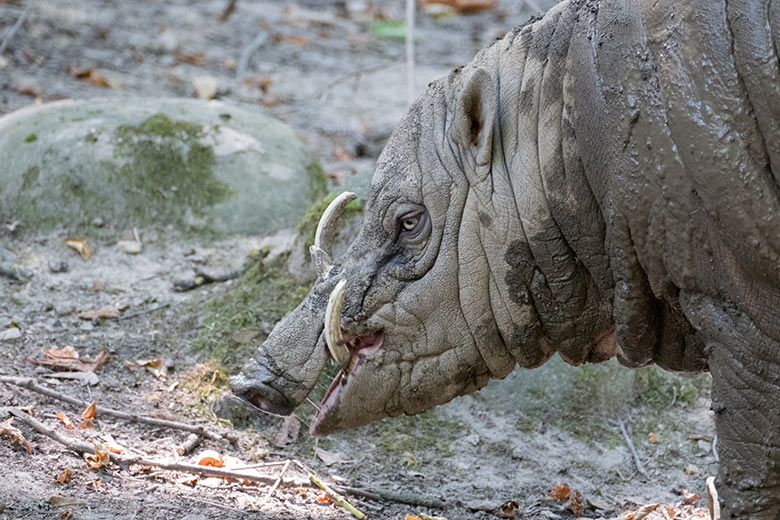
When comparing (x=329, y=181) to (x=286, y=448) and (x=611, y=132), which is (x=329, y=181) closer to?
(x=286, y=448)

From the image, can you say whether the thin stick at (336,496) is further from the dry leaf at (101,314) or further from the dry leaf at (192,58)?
the dry leaf at (192,58)

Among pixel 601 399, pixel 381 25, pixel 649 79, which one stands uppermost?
pixel 381 25

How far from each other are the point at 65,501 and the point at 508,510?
1767mm

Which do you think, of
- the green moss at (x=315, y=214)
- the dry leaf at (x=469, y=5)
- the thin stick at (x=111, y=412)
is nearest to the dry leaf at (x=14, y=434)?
the thin stick at (x=111, y=412)

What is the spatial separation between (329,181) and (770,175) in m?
5.03

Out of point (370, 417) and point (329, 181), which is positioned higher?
point (329, 181)

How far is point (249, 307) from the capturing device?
17.8 ft

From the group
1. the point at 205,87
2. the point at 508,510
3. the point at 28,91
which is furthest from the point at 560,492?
the point at 28,91

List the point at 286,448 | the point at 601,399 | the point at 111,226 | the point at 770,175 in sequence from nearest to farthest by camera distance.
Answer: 1. the point at 770,175
2. the point at 286,448
3. the point at 601,399
4. the point at 111,226

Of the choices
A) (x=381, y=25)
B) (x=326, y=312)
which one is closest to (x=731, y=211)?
(x=326, y=312)

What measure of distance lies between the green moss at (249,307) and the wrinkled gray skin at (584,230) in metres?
1.48

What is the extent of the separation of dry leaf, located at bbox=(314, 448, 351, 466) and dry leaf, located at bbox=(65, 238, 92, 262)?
234 centimetres

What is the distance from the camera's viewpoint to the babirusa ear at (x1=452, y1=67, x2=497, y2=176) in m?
3.50

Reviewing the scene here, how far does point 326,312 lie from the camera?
141 inches
